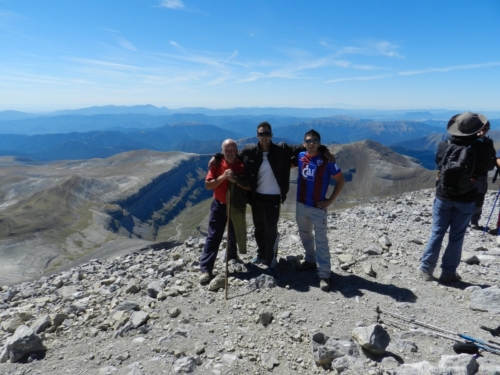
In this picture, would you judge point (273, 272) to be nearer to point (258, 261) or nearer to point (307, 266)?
point (258, 261)

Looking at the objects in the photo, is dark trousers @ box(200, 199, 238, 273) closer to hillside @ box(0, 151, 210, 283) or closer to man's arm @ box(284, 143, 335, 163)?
man's arm @ box(284, 143, 335, 163)

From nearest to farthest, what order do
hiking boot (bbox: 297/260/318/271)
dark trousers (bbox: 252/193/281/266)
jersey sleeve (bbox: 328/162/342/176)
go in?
1. jersey sleeve (bbox: 328/162/342/176)
2. dark trousers (bbox: 252/193/281/266)
3. hiking boot (bbox: 297/260/318/271)

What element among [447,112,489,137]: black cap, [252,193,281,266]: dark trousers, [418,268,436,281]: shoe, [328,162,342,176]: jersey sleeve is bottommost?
[418,268,436,281]: shoe

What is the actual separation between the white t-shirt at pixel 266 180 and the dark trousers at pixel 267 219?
126 mm

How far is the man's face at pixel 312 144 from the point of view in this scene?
20.8 feet

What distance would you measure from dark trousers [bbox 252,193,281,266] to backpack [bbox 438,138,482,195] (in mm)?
3454

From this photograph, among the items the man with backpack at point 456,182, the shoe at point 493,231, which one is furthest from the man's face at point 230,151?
the shoe at point 493,231

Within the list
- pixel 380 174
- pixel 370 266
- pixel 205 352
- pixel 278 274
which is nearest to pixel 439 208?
pixel 370 266

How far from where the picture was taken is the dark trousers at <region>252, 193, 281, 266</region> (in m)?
7.29

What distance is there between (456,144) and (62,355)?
8.48 metres

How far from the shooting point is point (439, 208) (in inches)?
264

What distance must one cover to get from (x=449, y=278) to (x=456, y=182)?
223 centimetres

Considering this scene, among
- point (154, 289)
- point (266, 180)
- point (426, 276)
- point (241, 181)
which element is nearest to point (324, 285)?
point (426, 276)

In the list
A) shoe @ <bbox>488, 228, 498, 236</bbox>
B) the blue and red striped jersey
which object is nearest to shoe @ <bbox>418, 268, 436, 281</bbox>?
the blue and red striped jersey
